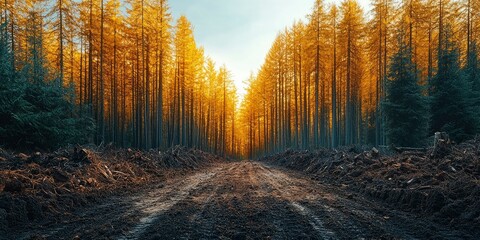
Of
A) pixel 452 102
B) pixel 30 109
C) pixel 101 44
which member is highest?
pixel 101 44

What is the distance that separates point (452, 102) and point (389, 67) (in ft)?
13.0

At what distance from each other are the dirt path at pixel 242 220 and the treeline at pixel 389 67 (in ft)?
38.0

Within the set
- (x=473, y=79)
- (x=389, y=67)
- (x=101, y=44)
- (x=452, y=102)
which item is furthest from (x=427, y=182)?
(x=101, y=44)

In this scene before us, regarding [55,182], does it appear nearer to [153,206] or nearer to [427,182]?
[153,206]

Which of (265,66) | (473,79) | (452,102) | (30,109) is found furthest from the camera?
(265,66)

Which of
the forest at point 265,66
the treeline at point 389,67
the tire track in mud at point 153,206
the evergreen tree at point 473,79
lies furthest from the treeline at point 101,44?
the evergreen tree at point 473,79

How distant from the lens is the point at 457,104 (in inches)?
608

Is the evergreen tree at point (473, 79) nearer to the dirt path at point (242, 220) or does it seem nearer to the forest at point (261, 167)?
the forest at point (261, 167)

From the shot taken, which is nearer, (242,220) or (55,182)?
(242,220)

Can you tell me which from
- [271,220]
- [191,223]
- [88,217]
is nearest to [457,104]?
[271,220]

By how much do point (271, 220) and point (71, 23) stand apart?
70.4ft

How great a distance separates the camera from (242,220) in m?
5.00

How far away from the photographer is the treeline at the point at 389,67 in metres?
15.6

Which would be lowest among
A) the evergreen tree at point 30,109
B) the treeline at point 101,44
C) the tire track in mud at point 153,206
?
the tire track in mud at point 153,206
